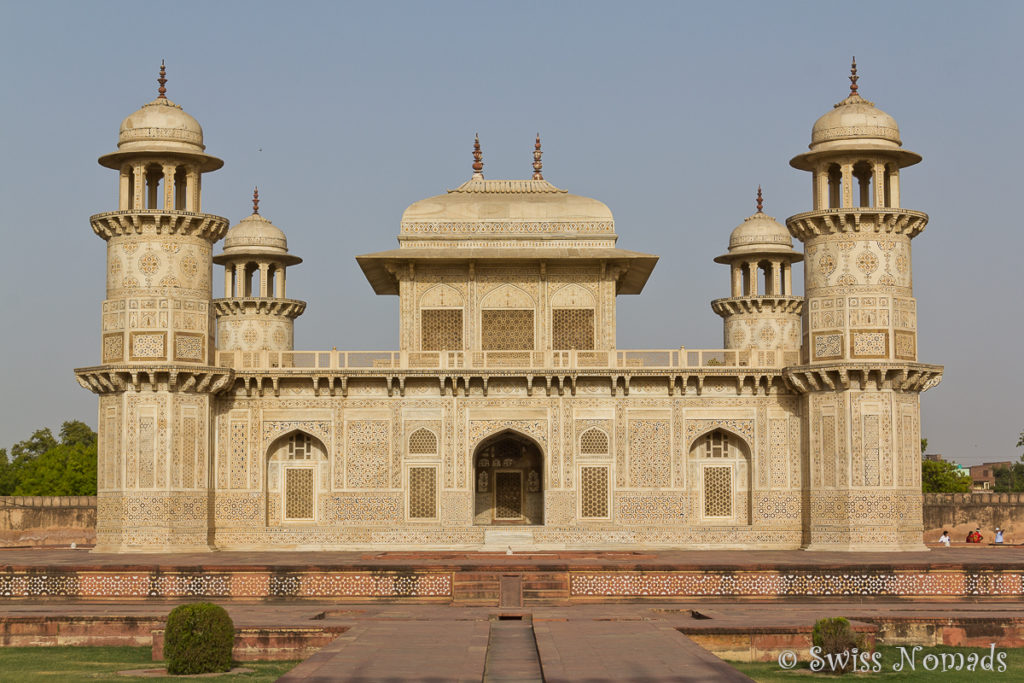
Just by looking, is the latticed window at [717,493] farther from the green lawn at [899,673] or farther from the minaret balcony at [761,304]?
the green lawn at [899,673]

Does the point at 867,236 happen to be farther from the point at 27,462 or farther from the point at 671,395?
the point at 27,462

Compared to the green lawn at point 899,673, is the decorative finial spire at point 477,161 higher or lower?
higher

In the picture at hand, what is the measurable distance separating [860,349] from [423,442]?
8.50 meters

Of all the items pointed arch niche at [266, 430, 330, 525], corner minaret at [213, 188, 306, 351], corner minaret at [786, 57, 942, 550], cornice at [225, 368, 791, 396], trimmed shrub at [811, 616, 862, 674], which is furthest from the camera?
corner minaret at [213, 188, 306, 351]

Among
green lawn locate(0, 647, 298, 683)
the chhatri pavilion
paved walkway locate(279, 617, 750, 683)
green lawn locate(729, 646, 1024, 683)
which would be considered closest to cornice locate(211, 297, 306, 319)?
the chhatri pavilion

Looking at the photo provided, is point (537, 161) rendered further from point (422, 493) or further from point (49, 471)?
A: point (49, 471)

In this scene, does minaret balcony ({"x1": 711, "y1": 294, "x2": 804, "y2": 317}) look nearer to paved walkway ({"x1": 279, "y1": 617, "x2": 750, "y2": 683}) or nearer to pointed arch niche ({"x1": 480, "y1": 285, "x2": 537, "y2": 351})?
pointed arch niche ({"x1": 480, "y1": 285, "x2": 537, "y2": 351})

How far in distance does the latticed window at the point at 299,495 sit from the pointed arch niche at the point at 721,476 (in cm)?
748

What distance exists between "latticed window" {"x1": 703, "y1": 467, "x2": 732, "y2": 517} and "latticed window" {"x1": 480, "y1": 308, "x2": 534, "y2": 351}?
441 centimetres

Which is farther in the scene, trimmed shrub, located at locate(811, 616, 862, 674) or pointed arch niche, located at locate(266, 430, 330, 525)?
pointed arch niche, located at locate(266, 430, 330, 525)

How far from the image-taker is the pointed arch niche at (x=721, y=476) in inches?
1072

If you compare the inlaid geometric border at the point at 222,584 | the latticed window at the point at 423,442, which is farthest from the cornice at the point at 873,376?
the inlaid geometric border at the point at 222,584

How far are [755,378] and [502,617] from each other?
1218cm

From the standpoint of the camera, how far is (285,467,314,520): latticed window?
90.0 feet
